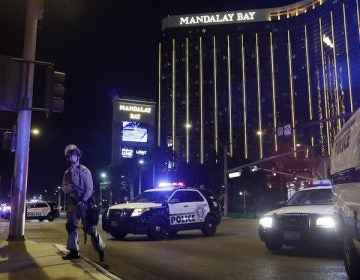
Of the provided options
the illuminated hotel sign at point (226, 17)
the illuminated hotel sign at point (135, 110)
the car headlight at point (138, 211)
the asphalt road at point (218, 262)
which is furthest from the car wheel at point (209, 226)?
the illuminated hotel sign at point (226, 17)

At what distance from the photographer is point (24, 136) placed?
39.7ft

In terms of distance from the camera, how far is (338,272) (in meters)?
8.23

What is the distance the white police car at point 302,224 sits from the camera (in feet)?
33.0

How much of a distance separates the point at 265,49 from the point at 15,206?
4734 inches

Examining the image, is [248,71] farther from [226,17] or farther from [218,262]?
[218,262]

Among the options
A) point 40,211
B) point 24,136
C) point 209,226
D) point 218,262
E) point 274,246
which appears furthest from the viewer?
point 40,211

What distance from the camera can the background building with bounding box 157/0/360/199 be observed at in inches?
4151

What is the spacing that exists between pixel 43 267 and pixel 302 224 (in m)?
5.59

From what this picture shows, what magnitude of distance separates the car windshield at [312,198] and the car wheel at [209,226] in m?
5.14

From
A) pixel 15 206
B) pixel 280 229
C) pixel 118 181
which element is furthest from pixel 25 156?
pixel 118 181

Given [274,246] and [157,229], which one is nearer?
[274,246]

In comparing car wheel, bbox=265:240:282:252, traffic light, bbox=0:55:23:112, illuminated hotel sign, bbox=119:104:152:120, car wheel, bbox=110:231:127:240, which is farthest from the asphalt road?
illuminated hotel sign, bbox=119:104:152:120

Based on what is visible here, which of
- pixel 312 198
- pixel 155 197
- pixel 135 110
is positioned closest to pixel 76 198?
pixel 312 198

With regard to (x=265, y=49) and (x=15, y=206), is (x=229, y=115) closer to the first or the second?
(x=265, y=49)
